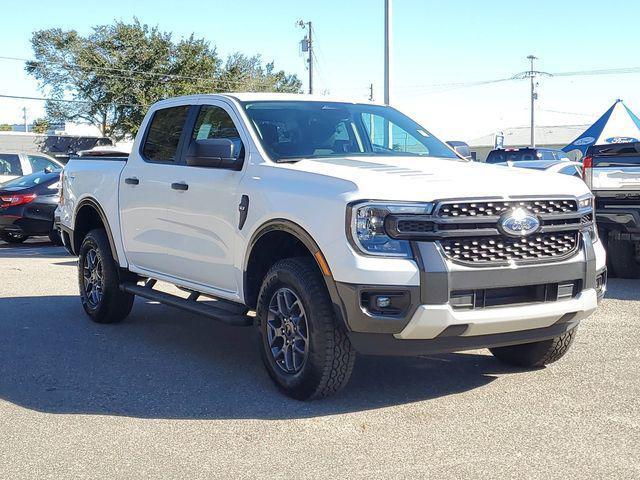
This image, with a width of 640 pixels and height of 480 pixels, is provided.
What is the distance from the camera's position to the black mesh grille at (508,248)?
4816 mm

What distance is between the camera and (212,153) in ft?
18.9

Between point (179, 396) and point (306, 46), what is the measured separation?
39705 mm

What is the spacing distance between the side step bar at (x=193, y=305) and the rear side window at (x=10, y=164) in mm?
12231

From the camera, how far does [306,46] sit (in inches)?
1718

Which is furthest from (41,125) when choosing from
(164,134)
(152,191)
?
(152,191)

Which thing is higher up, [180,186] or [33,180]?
[180,186]

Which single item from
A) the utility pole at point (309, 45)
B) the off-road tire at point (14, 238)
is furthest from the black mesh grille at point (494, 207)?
the utility pole at point (309, 45)

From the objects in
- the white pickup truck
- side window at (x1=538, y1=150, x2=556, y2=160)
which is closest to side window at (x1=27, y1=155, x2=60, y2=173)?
side window at (x1=538, y1=150, x2=556, y2=160)

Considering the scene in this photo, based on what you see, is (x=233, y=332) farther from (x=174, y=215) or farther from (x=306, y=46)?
(x=306, y=46)

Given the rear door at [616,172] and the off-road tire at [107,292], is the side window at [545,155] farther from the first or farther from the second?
the off-road tire at [107,292]

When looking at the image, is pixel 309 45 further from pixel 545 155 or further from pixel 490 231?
pixel 490 231

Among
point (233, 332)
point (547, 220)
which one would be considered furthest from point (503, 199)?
point (233, 332)

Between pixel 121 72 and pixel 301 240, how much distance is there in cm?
4981

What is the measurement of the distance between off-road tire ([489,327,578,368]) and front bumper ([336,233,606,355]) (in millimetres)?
639
